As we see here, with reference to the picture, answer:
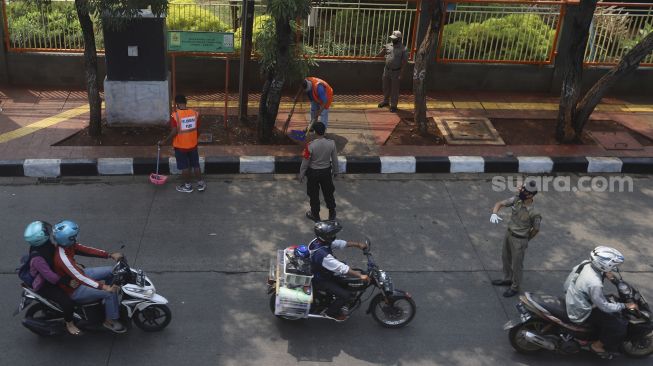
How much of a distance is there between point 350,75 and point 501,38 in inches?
112

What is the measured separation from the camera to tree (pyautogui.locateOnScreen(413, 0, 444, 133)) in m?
10.1

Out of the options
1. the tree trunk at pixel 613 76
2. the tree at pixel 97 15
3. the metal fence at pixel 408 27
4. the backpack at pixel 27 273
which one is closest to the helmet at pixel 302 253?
the backpack at pixel 27 273

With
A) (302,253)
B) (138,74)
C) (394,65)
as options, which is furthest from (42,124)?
(302,253)

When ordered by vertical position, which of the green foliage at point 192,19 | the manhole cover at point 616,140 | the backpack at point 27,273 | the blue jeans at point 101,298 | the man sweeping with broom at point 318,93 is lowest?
the blue jeans at point 101,298

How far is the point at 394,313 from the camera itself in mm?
6648

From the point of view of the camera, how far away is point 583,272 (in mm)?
6090

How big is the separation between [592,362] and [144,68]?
744 cm

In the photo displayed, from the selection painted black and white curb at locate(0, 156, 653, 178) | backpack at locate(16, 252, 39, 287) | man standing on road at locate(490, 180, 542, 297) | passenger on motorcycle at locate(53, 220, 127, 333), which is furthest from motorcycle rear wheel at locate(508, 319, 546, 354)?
backpack at locate(16, 252, 39, 287)

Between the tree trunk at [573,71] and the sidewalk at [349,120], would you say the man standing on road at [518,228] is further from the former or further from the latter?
the tree trunk at [573,71]

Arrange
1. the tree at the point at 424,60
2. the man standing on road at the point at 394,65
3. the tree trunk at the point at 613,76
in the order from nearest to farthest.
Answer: the tree trunk at the point at 613,76, the tree at the point at 424,60, the man standing on road at the point at 394,65

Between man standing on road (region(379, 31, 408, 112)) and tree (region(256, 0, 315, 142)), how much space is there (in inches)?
64.4

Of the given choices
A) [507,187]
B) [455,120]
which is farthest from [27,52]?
[507,187]

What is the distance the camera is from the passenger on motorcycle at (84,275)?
19.5 ft

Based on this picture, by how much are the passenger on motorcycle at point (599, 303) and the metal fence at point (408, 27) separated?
6.76 metres
